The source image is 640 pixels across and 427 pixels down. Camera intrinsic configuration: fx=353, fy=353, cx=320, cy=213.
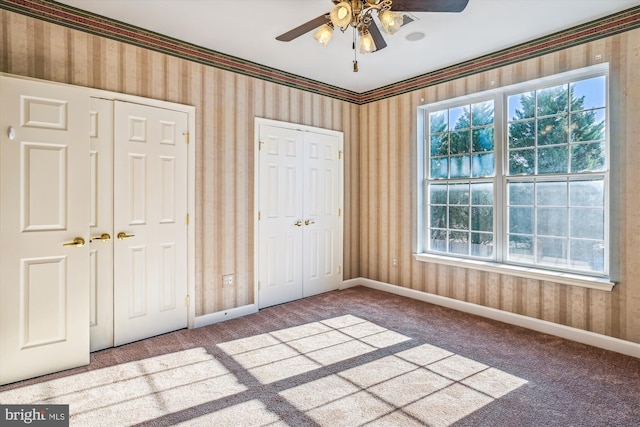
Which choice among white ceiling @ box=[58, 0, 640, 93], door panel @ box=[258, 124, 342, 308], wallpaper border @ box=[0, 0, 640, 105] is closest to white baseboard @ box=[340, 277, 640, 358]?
door panel @ box=[258, 124, 342, 308]

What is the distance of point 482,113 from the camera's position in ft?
13.3

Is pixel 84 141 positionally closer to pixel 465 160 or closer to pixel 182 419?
pixel 182 419

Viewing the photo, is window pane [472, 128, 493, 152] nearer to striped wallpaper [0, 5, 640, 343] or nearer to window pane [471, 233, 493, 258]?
striped wallpaper [0, 5, 640, 343]

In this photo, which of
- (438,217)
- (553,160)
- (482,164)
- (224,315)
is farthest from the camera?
(438,217)

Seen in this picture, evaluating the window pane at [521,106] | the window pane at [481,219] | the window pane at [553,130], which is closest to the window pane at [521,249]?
the window pane at [481,219]

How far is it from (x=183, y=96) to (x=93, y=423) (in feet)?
9.28

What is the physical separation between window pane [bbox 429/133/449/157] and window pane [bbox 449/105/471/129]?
0.50 feet

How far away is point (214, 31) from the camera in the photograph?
10.9ft

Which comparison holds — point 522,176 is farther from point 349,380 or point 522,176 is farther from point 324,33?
point 349,380

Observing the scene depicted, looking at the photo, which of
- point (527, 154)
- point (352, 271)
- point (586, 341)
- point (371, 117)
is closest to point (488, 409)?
point (586, 341)

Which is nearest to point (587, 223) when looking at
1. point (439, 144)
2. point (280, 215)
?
point (439, 144)

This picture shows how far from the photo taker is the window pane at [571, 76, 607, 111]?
3207 millimetres

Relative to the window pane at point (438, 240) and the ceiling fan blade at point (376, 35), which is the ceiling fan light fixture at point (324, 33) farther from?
the window pane at point (438, 240)

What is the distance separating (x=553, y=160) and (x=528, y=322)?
1.64m
